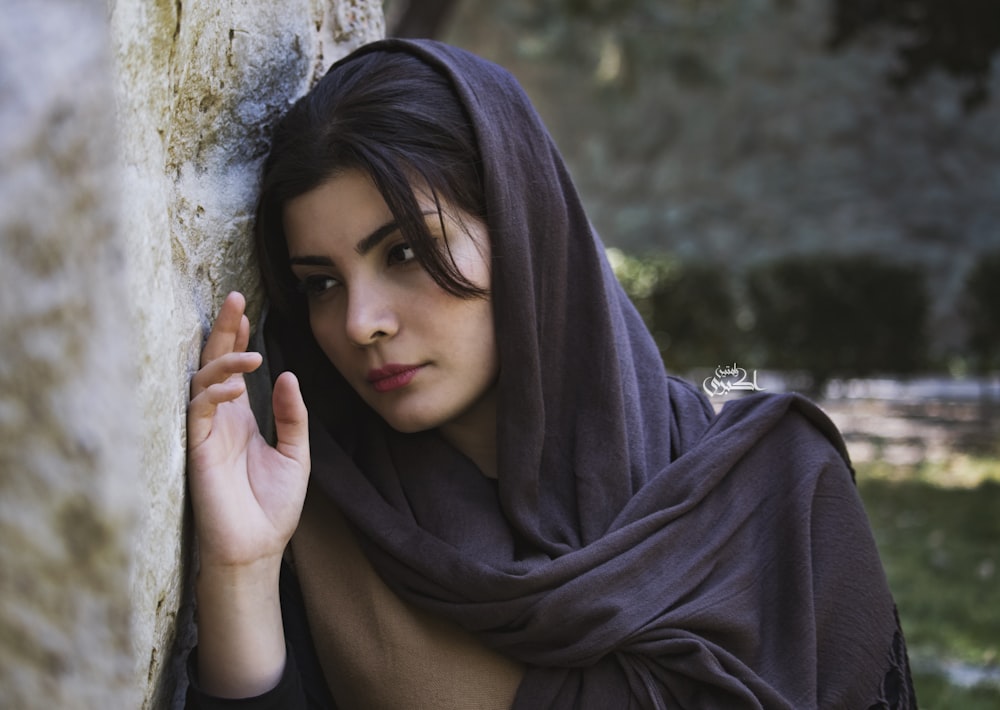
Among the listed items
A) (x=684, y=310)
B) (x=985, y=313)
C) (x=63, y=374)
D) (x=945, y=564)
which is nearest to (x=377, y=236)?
(x=63, y=374)

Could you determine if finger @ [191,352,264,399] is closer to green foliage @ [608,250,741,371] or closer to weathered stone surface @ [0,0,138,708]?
weathered stone surface @ [0,0,138,708]

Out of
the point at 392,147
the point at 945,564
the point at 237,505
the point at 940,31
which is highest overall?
the point at 392,147

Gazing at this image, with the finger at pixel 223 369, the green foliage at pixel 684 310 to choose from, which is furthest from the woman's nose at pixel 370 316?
the green foliage at pixel 684 310

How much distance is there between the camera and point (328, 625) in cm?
178

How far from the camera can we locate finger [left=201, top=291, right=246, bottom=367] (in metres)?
1.53

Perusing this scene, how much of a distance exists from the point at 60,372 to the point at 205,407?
0.58m

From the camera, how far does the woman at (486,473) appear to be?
1.67m

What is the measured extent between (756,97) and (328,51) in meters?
21.2

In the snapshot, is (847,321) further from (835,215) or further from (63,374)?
(835,215)

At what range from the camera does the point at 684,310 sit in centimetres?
990

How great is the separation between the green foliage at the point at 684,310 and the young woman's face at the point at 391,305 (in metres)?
8.09

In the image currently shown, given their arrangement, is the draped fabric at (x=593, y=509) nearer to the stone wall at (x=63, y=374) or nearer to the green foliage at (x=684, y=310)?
the stone wall at (x=63, y=374)

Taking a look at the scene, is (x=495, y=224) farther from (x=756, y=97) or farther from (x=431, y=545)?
(x=756, y=97)

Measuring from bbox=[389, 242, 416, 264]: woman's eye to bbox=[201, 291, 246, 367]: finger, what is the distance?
0.26 metres
